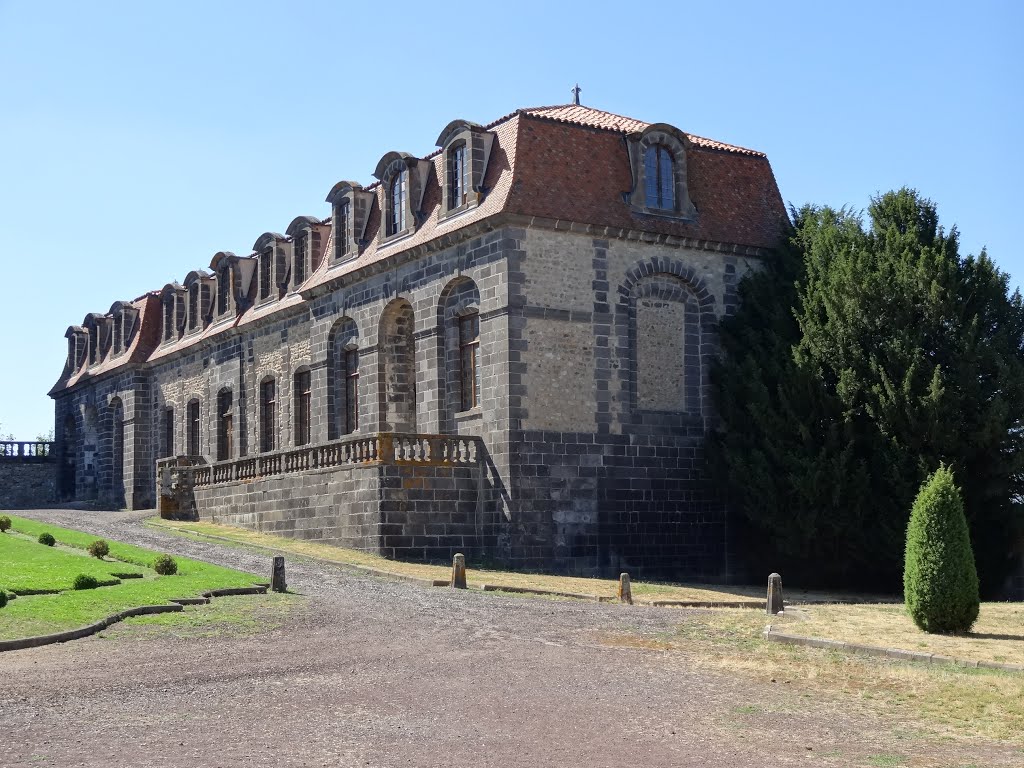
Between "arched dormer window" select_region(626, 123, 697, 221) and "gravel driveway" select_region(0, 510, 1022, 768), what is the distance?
14679 millimetres

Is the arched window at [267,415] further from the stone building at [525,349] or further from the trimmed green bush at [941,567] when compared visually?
the trimmed green bush at [941,567]

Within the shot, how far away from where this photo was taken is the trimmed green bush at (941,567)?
15727 mm

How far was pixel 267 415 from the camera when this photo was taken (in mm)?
36906

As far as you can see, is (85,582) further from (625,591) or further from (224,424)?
(224,424)

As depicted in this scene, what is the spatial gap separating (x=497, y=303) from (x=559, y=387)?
2.14m

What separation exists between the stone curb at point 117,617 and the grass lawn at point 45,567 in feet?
6.34

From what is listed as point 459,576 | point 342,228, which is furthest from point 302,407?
point 459,576

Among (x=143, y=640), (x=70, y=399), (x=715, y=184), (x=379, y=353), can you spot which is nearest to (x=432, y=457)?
(x=379, y=353)

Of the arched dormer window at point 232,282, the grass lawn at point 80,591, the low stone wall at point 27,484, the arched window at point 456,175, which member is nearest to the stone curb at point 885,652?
the grass lawn at point 80,591

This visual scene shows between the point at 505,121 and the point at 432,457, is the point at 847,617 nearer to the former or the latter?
the point at 432,457

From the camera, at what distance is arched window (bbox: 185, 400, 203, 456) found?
41562mm

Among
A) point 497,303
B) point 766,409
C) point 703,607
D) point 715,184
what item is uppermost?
point 715,184

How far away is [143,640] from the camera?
1403 cm

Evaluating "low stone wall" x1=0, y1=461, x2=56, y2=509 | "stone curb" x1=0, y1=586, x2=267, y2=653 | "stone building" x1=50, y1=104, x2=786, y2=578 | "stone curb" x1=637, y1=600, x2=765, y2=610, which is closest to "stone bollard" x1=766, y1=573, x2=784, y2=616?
"stone curb" x1=637, y1=600, x2=765, y2=610
